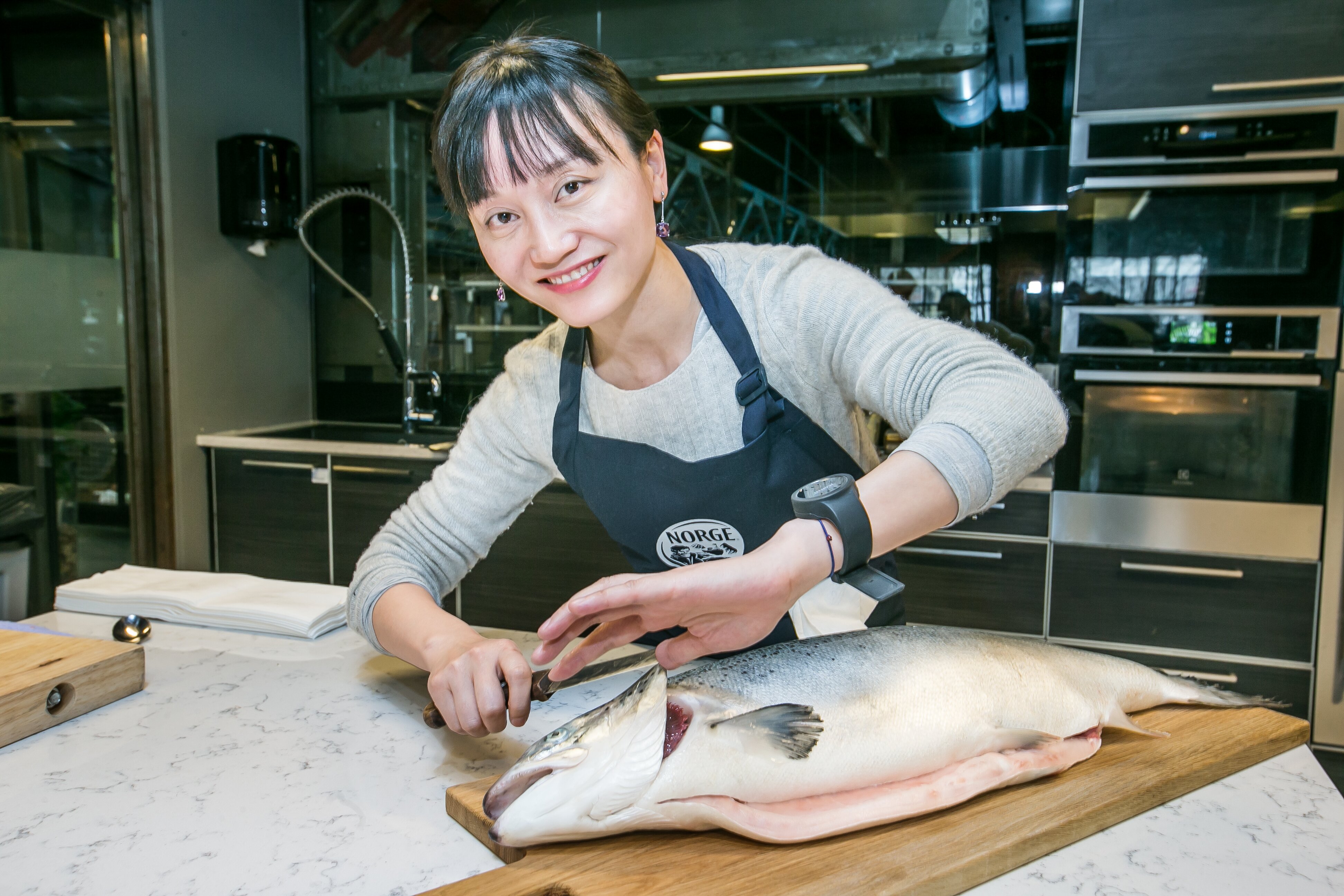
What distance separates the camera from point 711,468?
1209 millimetres

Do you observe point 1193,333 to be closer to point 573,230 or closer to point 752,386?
point 752,386

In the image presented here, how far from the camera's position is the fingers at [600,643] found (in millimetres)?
878

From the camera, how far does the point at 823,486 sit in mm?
824

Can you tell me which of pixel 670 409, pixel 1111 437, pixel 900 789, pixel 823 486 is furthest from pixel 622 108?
pixel 1111 437

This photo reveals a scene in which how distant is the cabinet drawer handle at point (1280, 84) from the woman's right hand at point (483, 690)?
277 cm

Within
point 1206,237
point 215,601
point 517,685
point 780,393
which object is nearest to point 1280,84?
point 1206,237

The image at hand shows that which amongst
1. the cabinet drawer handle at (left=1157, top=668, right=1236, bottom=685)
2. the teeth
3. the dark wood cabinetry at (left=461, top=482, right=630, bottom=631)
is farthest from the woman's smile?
the cabinet drawer handle at (left=1157, top=668, right=1236, bottom=685)

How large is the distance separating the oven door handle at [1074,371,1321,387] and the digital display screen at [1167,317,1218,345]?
92 mm

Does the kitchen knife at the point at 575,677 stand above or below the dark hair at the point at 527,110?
below

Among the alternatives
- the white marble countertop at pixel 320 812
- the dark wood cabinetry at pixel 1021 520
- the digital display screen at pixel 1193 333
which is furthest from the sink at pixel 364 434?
the digital display screen at pixel 1193 333

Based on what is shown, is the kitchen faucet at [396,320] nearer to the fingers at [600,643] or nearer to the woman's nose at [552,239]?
the woman's nose at [552,239]

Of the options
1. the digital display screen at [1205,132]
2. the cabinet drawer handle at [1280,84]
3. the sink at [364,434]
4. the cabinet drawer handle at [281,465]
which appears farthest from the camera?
the sink at [364,434]

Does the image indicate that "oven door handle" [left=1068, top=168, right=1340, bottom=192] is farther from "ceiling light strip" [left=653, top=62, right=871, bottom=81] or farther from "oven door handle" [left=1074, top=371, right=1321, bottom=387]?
"ceiling light strip" [left=653, top=62, right=871, bottom=81]

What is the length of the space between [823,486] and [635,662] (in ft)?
1.51
